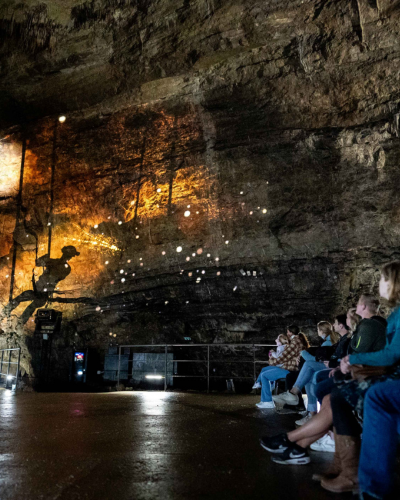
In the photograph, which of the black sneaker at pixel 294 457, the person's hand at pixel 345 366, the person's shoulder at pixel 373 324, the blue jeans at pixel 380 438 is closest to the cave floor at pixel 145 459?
the black sneaker at pixel 294 457

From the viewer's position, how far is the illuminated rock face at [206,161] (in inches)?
343

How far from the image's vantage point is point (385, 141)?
8.58m

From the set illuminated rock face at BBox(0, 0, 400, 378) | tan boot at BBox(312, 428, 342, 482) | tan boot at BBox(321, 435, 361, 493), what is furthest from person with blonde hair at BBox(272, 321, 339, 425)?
illuminated rock face at BBox(0, 0, 400, 378)

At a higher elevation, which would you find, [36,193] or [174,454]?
[36,193]

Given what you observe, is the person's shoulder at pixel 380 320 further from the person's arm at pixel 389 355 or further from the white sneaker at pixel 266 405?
the white sneaker at pixel 266 405

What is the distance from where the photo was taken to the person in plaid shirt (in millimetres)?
5227

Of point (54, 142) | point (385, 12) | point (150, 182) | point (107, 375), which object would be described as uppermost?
point (385, 12)

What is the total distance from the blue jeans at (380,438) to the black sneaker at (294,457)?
70 cm

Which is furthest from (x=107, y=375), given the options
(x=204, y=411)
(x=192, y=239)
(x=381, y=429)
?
(x=381, y=429)

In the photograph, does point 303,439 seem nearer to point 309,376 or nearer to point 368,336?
point 368,336

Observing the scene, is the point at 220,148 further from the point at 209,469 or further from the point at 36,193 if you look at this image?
the point at 209,469

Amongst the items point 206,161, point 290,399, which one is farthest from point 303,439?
point 206,161

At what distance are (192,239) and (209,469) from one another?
762 cm

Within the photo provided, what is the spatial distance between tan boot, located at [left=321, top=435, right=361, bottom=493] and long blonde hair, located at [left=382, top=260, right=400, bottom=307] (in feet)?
2.44
